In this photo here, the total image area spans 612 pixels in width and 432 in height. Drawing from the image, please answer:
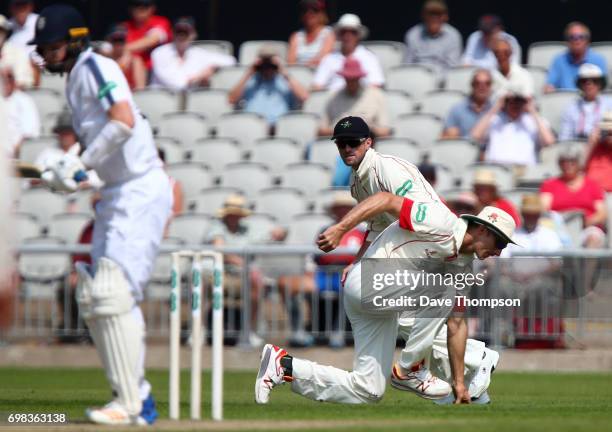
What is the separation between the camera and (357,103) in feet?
59.7

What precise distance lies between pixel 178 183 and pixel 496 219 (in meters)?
8.59

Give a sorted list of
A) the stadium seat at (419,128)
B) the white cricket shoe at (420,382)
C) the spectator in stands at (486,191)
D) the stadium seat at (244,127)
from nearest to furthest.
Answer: the white cricket shoe at (420,382)
the spectator in stands at (486,191)
the stadium seat at (419,128)
the stadium seat at (244,127)

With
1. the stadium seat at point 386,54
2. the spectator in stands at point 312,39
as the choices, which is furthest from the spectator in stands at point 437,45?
the spectator in stands at point 312,39

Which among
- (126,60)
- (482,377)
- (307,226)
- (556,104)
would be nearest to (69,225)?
(307,226)

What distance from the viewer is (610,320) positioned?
52.0 ft

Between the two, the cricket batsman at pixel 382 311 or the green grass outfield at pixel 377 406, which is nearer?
the green grass outfield at pixel 377 406

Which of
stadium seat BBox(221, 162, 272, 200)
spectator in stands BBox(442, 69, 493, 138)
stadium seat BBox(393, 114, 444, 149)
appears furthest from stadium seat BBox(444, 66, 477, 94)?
stadium seat BBox(221, 162, 272, 200)

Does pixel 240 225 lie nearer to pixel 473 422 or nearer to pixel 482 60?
pixel 482 60

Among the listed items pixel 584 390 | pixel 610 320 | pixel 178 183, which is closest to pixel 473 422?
pixel 584 390

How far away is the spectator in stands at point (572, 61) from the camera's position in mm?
18359

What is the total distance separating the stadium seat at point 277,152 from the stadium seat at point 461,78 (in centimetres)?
234

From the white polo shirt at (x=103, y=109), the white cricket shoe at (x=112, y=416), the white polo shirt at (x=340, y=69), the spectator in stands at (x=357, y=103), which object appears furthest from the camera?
the white polo shirt at (x=340, y=69)

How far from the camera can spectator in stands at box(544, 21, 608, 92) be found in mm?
18359

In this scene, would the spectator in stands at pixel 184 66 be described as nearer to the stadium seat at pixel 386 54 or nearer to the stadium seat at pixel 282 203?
the stadium seat at pixel 386 54
